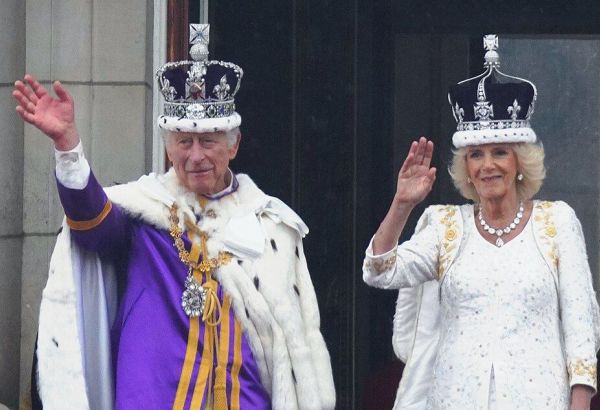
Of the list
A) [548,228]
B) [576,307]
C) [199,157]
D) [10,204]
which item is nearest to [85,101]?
[10,204]

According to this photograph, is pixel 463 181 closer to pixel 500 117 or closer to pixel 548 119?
pixel 500 117

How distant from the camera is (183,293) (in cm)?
605

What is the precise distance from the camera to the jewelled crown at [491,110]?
619 cm

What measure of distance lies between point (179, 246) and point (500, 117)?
3.83 ft

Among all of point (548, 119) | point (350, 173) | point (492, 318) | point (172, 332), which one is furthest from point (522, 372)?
point (548, 119)

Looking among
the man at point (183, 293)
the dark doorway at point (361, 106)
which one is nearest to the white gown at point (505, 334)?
the man at point (183, 293)

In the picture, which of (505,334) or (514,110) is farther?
(514,110)

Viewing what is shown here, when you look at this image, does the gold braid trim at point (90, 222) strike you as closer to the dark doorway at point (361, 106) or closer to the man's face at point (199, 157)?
the man's face at point (199, 157)

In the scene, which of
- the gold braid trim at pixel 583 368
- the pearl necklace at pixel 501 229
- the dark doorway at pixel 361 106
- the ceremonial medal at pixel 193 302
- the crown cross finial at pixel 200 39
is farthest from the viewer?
the dark doorway at pixel 361 106

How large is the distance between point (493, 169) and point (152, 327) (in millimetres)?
1247

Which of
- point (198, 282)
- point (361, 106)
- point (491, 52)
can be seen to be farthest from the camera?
point (361, 106)

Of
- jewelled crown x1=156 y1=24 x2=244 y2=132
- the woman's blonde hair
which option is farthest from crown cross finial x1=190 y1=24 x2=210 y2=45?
the woman's blonde hair

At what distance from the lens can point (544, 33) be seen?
904 centimetres

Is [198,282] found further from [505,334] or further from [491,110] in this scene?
[491,110]
